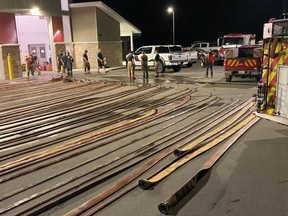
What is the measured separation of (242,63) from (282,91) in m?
11.1

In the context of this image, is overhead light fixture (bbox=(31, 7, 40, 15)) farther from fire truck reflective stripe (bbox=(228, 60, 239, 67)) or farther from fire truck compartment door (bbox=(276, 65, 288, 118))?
fire truck compartment door (bbox=(276, 65, 288, 118))

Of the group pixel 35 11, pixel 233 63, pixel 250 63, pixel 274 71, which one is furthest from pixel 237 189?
pixel 35 11

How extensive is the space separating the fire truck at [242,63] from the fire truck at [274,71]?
1023 cm

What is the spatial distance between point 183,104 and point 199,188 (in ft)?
23.3

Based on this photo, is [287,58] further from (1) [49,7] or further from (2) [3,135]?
(1) [49,7]

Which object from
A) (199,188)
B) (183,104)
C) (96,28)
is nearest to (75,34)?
(96,28)

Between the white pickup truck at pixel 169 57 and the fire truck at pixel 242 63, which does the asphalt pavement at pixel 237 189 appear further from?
the white pickup truck at pixel 169 57

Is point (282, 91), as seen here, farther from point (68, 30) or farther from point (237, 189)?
point (68, 30)

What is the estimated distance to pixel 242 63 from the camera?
17469 mm

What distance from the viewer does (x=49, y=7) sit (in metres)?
26.8

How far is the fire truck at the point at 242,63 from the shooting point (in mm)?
17234

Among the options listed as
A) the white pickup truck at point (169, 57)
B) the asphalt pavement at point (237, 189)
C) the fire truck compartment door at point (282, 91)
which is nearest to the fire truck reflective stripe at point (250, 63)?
the white pickup truck at point (169, 57)

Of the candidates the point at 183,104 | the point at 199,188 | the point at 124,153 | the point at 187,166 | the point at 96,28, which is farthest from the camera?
the point at 96,28

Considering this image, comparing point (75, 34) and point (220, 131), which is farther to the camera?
point (75, 34)
